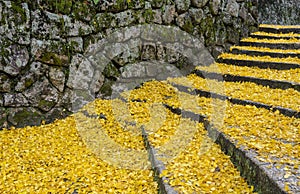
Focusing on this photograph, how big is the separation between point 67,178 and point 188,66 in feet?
11.0

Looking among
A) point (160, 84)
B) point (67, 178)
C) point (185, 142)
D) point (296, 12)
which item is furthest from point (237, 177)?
point (296, 12)

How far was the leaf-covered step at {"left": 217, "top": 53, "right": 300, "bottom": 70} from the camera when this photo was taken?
5.02 metres

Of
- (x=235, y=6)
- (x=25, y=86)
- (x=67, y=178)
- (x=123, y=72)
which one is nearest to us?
(x=67, y=178)

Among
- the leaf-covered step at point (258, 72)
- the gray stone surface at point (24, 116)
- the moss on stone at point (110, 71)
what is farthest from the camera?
the moss on stone at point (110, 71)

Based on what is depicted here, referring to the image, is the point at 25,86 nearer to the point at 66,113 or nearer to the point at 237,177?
the point at 66,113

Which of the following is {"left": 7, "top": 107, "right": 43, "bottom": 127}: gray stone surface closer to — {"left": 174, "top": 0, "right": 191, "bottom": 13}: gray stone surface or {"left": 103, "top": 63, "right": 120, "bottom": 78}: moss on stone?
{"left": 103, "top": 63, "right": 120, "bottom": 78}: moss on stone

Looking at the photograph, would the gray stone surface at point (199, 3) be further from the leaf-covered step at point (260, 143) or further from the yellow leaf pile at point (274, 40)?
the leaf-covered step at point (260, 143)

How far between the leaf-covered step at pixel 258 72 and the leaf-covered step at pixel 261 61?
0.09 metres

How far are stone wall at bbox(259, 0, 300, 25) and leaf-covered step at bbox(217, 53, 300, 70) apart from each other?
2734mm

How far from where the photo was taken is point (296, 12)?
8.26 m

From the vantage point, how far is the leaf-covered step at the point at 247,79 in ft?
14.2

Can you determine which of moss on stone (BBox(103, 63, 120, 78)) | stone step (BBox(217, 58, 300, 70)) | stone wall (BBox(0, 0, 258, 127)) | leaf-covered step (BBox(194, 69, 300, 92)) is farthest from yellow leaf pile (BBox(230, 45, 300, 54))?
moss on stone (BBox(103, 63, 120, 78))

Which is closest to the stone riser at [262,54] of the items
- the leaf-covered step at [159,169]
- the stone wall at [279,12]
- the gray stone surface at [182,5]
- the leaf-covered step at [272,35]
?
the leaf-covered step at [272,35]

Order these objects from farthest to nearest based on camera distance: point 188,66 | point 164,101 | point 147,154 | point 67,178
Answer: point 188,66 < point 164,101 < point 147,154 < point 67,178
